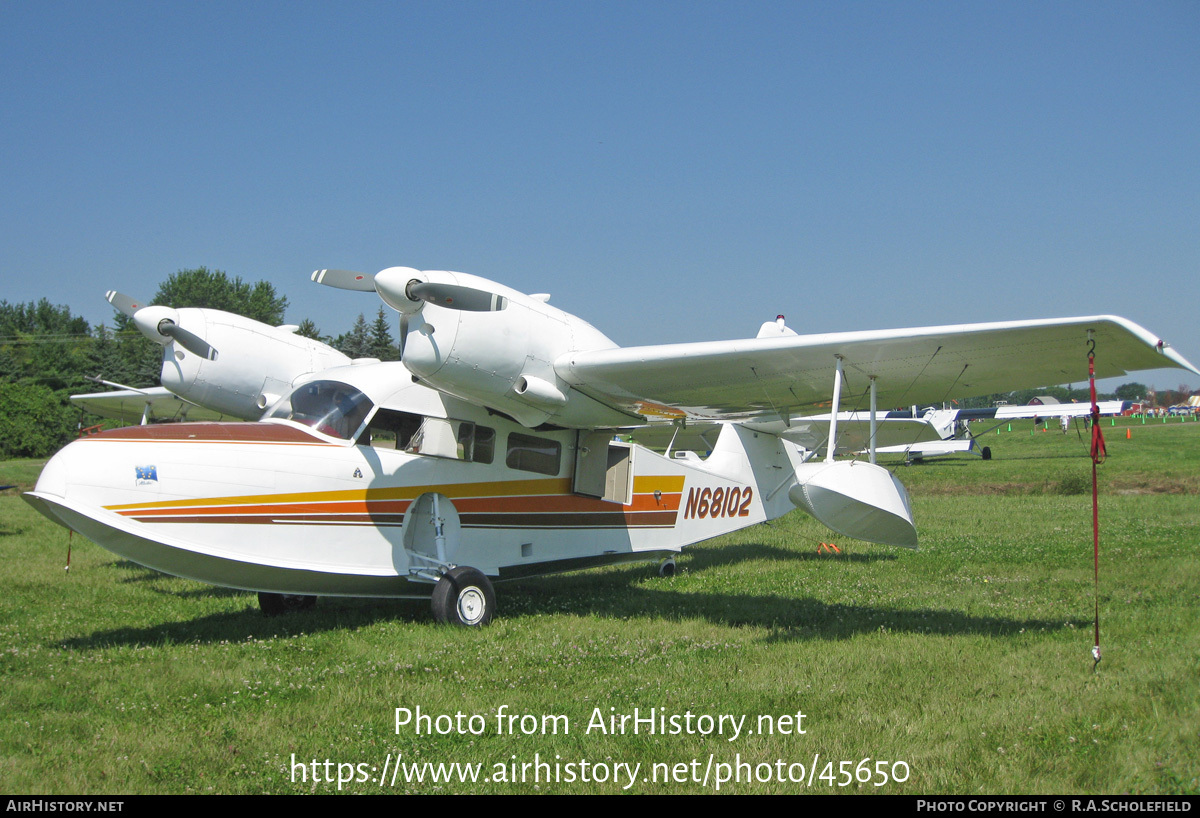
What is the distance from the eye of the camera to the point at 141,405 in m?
13.0

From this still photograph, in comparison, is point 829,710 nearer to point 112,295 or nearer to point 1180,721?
point 1180,721

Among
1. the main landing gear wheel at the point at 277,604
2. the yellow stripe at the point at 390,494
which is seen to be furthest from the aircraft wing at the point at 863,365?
the main landing gear wheel at the point at 277,604

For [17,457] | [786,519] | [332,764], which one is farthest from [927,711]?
[17,457]

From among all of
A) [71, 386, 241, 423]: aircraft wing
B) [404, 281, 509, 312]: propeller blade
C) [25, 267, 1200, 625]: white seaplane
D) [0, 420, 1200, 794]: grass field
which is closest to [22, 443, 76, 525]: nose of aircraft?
[25, 267, 1200, 625]: white seaplane

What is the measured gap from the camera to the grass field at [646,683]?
13.8ft

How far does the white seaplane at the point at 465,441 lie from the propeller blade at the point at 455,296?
0.06 feet

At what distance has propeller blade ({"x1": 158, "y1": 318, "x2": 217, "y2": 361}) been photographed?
905 centimetres

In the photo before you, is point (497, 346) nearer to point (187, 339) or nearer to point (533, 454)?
point (533, 454)

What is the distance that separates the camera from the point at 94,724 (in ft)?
16.1

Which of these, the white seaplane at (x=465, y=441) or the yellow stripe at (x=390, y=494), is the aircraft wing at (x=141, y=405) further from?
the yellow stripe at (x=390, y=494)

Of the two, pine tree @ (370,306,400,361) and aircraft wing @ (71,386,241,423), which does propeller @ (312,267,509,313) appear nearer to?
aircraft wing @ (71,386,241,423)

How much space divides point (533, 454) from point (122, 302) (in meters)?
5.33

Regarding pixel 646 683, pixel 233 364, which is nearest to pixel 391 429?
pixel 233 364

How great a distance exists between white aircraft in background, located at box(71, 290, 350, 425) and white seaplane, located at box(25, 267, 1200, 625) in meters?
0.06
